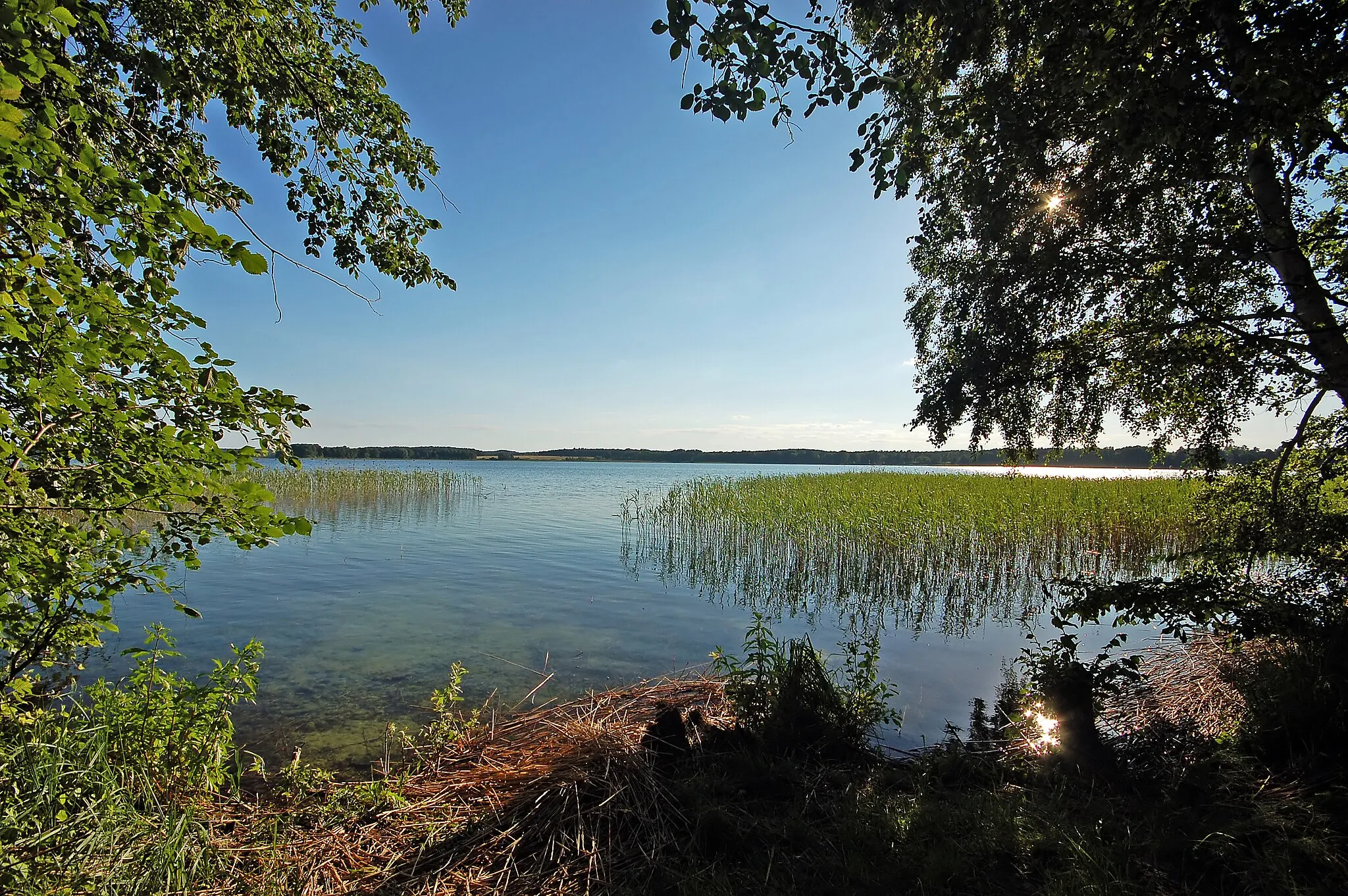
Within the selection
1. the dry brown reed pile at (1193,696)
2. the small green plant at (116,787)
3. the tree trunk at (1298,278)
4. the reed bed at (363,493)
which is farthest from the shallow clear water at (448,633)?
the reed bed at (363,493)

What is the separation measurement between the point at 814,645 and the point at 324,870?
6.81 m

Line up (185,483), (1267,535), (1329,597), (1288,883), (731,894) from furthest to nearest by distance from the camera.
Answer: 1. (1267,535)
2. (1329,597)
3. (731,894)
4. (185,483)
5. (1288,883)

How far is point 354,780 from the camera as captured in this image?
4.60m

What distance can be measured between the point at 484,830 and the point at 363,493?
29.0m

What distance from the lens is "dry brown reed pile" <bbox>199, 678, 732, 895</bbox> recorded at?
2932mm

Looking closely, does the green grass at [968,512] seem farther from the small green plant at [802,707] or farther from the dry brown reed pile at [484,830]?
the dry brown reed pile at [484,830]

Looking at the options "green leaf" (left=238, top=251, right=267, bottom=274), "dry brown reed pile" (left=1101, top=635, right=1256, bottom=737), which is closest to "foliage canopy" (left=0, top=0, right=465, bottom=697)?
"green leaf" (left=238, top=251, right=267, bottom=274)

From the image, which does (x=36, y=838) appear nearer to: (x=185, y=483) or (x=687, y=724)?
(x=185, y=483)

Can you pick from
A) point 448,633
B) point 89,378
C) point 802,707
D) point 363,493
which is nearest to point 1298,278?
point 802,707

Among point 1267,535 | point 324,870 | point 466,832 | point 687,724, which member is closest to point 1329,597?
point 1267,535

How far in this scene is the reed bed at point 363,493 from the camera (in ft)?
76.6

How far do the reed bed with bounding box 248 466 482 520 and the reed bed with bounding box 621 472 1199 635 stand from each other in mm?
11657

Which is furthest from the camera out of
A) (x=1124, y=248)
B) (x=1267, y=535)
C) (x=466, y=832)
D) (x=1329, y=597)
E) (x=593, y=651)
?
(x=593, y=651)

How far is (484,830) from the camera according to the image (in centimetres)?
329
